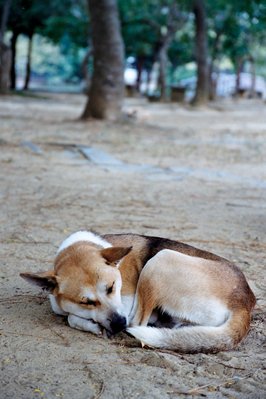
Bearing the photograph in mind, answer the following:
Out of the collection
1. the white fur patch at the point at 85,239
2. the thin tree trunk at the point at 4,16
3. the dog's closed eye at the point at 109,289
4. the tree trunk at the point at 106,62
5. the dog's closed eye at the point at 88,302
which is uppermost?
the thin tree trunk at the point at 4,16

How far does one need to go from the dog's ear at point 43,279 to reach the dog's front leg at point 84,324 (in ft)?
0.75

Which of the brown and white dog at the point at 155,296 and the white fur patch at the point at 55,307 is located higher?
the brown and white dog at the point at 155,296

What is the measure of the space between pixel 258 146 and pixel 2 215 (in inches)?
323

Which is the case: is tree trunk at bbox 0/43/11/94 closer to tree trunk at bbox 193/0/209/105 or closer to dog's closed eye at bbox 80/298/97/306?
tree trunk at bbox 193/0/209/105

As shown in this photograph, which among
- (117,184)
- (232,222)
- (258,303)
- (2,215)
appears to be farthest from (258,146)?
(258,303)

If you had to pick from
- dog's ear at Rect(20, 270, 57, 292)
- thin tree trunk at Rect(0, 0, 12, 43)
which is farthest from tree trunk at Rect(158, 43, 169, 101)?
dog's ear at Rect(20, 270, 57, 292)

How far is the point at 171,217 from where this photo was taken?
7.14m

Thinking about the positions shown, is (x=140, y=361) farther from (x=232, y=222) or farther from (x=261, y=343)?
(x=232, y=222)

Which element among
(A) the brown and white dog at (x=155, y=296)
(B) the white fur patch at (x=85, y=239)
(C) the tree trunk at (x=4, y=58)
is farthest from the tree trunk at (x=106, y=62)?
(C) the tree trunk at (x=4, y=58)

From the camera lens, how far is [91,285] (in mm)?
3898

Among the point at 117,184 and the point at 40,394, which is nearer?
the point at 40,394

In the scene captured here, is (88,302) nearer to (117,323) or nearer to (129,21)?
(117,323)

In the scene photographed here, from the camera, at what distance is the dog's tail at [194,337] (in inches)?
145

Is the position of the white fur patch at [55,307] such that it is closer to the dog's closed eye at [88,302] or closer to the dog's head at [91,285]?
the dog's head at [91,285]
